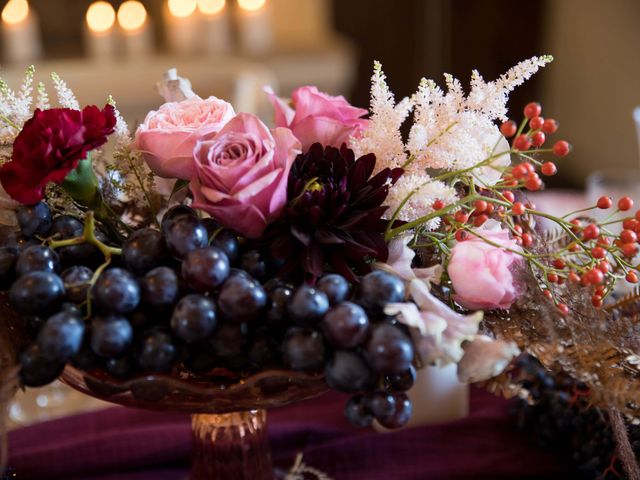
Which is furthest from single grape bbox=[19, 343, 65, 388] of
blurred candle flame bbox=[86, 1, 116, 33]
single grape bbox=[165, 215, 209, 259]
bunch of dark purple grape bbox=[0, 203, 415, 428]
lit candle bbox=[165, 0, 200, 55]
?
lit candle bbox=[165, 0, 200, 55]

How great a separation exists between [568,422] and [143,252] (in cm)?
46

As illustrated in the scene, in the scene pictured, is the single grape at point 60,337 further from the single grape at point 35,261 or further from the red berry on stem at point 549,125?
the red berry on stem at point 549,125

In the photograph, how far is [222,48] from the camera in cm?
319

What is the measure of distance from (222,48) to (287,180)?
274cm

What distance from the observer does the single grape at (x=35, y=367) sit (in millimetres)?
508

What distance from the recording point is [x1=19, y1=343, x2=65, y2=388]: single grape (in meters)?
0.51

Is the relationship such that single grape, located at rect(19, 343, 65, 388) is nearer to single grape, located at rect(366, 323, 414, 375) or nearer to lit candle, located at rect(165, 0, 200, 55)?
single grape, located at rect(366, 323, 414, 375)

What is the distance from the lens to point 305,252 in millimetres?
549

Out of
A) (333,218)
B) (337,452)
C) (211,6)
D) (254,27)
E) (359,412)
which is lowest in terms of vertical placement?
(254,27)

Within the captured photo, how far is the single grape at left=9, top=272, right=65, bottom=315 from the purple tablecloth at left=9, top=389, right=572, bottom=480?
34 cm

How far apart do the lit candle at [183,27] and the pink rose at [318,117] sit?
2.54 meters

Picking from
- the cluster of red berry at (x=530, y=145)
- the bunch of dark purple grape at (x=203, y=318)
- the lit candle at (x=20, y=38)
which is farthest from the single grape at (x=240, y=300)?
the lit candle at (x=20, y=38)

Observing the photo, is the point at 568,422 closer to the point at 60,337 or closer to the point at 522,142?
the point at 522,142

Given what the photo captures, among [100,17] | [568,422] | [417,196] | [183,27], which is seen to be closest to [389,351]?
[417,196]
